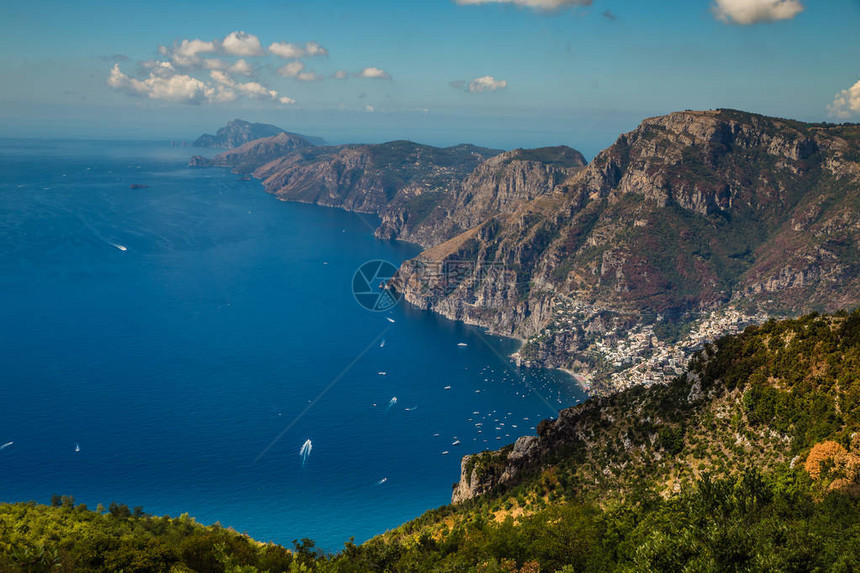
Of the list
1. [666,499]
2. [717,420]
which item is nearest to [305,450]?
[666,499]

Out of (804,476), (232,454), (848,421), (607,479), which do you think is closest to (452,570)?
(607,479)

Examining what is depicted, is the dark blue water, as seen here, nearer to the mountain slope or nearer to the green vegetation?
the green vegetation

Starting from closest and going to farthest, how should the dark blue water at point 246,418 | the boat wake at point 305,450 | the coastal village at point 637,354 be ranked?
the dark blue water at point 246,418 → the boat wake at point 305,450 → the coastal village at point 637,354

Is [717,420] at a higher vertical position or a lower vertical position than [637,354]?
higher

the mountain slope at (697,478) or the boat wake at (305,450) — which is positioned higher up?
the mountain slope at (697,478)

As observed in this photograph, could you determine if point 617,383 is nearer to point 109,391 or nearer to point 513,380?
point 513,380

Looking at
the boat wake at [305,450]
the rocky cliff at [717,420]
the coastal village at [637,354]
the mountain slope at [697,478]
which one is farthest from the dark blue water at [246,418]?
the rocky cliff at [717,420]

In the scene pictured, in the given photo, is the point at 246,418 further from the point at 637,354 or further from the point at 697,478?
the point at 637,354

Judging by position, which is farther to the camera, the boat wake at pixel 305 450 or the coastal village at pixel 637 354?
the coastal village at pixel 637 354

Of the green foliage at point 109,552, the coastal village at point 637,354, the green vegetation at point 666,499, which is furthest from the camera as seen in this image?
the coastal village at point 637,354

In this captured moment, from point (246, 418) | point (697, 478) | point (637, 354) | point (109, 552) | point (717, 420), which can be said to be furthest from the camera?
point (637, 354)

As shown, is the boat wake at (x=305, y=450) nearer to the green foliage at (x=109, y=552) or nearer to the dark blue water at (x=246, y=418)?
the dark blue water at (x=246, y=418)
